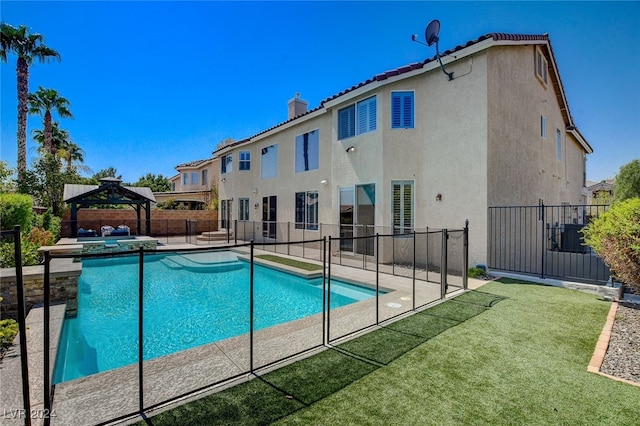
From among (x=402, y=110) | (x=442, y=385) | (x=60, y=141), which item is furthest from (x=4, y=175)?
(x=60, y=141)

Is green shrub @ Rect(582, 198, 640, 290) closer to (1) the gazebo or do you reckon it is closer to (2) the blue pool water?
(2) the blue pool water

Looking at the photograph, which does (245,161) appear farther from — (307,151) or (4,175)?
(4,175)

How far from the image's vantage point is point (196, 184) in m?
35.5

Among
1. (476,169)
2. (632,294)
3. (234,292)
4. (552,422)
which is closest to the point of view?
(552,422)

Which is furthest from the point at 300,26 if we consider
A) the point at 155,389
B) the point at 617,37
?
the point at 155,389

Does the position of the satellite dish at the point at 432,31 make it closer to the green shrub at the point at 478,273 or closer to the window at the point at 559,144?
the green shrub at the point at 478,273

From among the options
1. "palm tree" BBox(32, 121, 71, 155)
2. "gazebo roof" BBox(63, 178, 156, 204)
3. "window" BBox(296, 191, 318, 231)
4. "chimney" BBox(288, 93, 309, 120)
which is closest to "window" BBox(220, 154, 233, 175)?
"gazebo roof" BBox(63, 178, 156, 204)

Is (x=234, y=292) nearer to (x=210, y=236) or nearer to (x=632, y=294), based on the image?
(x=632, y=294)

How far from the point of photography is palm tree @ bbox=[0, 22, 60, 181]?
19.3m

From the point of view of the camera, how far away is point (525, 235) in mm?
11742

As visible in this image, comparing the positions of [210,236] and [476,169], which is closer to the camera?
[476,169]

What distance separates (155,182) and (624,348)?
62.9 m

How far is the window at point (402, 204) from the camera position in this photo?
38.9 feet

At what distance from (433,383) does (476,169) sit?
27.5 ft
